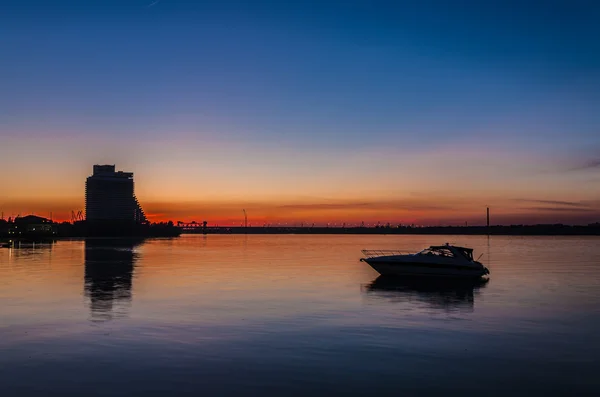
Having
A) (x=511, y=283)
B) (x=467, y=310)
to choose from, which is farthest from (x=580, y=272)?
(x=467, y=310)

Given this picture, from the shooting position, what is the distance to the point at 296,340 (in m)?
23.5

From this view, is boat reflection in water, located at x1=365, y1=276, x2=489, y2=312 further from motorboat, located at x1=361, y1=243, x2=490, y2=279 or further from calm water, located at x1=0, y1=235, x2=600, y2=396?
motorboat, located at x1=361, y1=243, x2=490, y2=279

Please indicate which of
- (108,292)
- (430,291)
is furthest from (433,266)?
(108,292)

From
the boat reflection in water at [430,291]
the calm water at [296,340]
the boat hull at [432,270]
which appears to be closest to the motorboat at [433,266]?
the boat hull at [432,270]

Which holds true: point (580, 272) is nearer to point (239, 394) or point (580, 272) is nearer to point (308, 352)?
point (308, 352)

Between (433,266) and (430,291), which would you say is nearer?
(430,291)

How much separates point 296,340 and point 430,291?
69.9 feet

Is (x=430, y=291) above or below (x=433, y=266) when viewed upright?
below

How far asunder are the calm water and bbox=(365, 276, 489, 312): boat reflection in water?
0.25 meters

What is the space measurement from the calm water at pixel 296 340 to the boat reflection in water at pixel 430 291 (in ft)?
Result: 0.83

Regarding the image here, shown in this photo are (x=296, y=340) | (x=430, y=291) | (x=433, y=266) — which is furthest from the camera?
(x=433, y=266)

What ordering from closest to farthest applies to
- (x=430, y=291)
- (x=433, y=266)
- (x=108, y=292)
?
1. (x=108, y=292)
2. (x=430, y=291)
3. (x=433, y=266)

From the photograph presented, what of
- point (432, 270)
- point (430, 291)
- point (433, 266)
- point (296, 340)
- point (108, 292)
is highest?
point (433, 266)

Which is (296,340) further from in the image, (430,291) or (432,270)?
(432,270)
